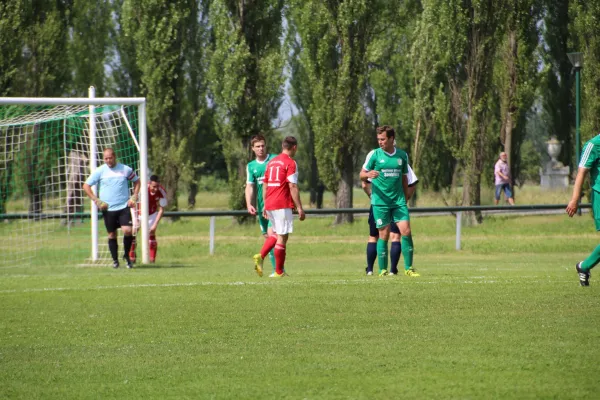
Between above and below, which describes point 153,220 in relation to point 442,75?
below

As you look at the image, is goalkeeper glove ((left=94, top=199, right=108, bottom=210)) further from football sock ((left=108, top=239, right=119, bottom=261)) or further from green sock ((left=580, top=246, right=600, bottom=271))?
green sock ((left=580, top=246, right=600, bottom=271))

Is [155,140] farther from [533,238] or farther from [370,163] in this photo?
[370,163]

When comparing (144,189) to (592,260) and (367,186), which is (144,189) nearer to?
(367,186)

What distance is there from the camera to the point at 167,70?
121ft

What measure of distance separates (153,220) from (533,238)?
10524 millimetres

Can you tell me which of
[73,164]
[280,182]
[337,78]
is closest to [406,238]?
[280,182]

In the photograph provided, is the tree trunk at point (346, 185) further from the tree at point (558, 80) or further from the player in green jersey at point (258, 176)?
the player in green jersey at point (258, 176)

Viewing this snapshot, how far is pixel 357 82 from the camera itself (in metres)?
33.3

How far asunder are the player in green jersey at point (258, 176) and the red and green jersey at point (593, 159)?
5362mm

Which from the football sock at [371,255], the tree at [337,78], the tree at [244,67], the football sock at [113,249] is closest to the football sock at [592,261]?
the football sock at [371,255]

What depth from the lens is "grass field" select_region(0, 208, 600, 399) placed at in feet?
22.5

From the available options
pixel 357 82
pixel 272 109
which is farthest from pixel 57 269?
pixel 272 109

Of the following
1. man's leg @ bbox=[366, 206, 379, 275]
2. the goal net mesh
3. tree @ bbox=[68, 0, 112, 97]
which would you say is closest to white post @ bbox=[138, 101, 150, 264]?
the goal net mesh

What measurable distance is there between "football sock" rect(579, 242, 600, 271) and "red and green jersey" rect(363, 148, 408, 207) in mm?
3137
